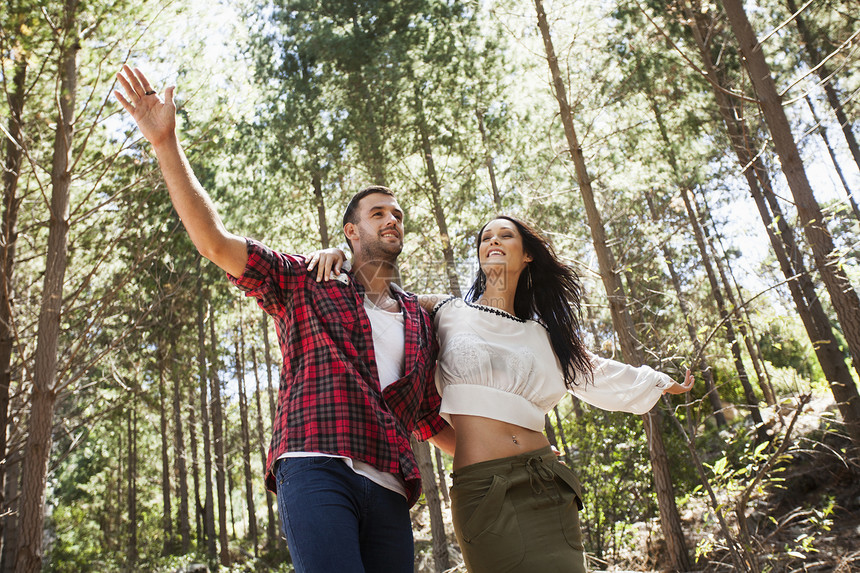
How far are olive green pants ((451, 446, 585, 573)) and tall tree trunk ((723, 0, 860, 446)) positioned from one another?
3.62 meters

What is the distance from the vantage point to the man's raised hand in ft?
6.06

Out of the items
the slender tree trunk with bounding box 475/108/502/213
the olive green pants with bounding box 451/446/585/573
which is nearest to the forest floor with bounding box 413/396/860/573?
the olive green pants with bounding box 451/446/585/573

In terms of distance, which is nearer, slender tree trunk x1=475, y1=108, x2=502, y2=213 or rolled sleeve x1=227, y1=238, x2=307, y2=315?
rolled sleeve x1=227, y1=238, x2=307, y2=315

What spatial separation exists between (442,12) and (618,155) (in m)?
3.33

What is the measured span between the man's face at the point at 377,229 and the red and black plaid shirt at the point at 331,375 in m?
0.19

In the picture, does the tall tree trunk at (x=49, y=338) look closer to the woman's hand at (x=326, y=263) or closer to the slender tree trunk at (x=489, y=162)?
the woman's hand at (x=326, y=263)

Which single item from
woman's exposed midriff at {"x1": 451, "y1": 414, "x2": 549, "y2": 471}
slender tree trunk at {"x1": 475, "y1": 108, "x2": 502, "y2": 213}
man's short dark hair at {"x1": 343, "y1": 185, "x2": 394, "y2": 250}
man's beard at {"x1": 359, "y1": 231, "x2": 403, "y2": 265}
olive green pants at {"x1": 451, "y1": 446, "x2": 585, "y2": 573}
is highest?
slender tree trunk at {"x1": 475, "y1": 108, "x2": 502, "y2": 213}

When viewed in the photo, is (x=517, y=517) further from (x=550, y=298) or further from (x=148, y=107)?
(x=148, y=107)

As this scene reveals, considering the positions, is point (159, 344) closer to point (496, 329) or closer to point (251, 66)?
point (251, 66)

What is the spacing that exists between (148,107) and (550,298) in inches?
73.8

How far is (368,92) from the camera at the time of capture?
884cm

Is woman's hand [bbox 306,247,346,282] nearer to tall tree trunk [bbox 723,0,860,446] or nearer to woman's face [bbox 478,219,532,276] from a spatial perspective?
woman's face [bbox 478,219,532,276]

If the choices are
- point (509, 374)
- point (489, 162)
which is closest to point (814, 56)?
point (489, 162)

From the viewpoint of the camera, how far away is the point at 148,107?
1.88 meters
